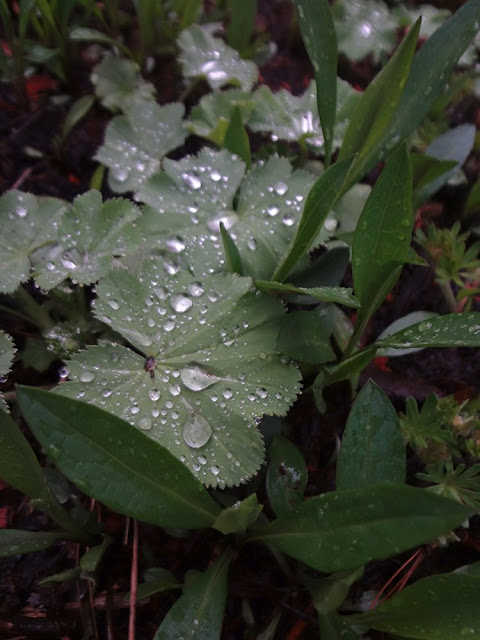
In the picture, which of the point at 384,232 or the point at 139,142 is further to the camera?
the point at 139,142

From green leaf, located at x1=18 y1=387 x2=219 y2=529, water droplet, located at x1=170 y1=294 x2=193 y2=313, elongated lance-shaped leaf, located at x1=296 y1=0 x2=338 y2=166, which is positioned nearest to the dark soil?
green leaf, located at x1=18 y1=387 x2=219 y2=529

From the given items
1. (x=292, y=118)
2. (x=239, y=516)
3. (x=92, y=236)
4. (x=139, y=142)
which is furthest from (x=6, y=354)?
(x=292, y=118)

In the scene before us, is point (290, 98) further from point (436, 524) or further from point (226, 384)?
point (436, 524)

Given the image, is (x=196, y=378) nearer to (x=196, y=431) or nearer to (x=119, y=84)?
(x=196, y=431)

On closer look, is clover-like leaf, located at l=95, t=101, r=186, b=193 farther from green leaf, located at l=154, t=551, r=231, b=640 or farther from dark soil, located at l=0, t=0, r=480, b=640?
green leaf, located at l=154, t=551, r=231, b=640

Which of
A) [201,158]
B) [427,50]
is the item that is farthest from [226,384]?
[427,50]

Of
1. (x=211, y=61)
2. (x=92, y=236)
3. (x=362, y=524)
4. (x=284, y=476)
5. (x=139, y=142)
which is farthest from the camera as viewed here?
(x=211, y=61)

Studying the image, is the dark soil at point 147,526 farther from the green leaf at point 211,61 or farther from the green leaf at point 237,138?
the green leaf at point 237,138
